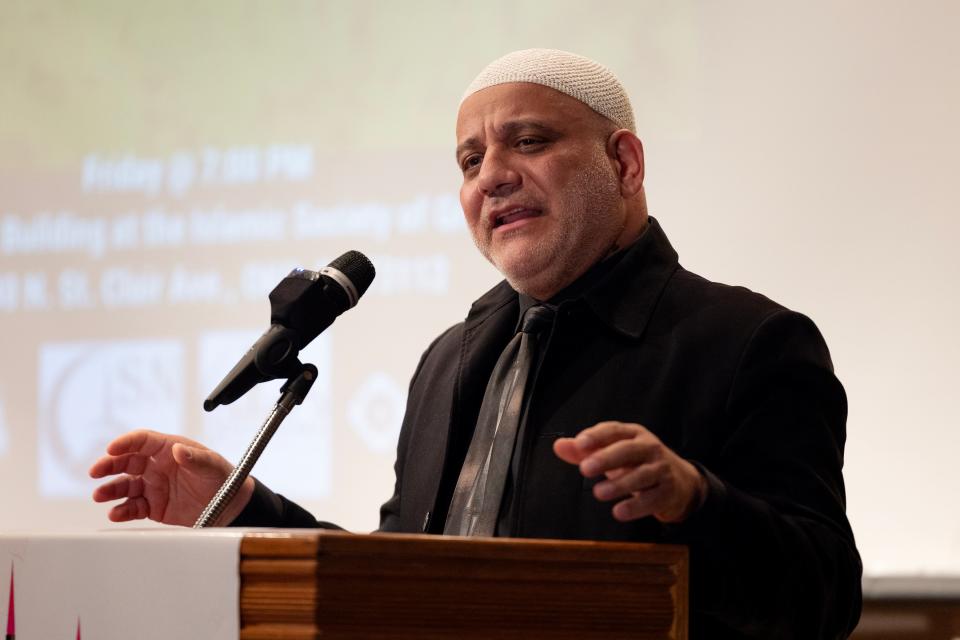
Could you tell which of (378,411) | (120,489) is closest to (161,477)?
(120,489)

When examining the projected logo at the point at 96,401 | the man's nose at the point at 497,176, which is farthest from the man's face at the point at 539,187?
the projected logo at the point at 96,401

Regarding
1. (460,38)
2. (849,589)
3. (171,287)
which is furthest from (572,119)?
Answer: (171,287)

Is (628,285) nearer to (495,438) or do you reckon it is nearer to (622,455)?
(495,438)

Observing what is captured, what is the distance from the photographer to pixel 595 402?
6.52 ft

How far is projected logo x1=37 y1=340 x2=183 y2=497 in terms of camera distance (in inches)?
154

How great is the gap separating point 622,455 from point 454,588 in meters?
0.22

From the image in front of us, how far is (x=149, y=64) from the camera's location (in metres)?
4.15

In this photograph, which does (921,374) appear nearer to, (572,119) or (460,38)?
(572,119)

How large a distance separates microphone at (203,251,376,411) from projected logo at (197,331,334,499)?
1885 mm

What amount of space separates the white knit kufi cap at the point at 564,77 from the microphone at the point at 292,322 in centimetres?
60

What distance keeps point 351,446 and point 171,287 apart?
847mm

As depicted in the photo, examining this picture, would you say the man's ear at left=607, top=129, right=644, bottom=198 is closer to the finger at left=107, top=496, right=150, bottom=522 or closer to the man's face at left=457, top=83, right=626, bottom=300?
the man's face at left=457, top=83, right=626, bottom=300

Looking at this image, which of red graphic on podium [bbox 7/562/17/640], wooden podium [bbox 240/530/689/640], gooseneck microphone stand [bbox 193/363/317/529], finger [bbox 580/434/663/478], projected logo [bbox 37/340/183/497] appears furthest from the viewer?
projected logo [bbox 37/340/183/497]

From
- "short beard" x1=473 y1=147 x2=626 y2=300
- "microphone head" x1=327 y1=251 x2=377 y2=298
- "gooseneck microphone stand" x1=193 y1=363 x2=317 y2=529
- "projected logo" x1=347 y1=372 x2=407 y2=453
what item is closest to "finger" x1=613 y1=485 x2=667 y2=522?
"gooseneck microphone stand" x1=193 y1=363 x2=317 y2=529
